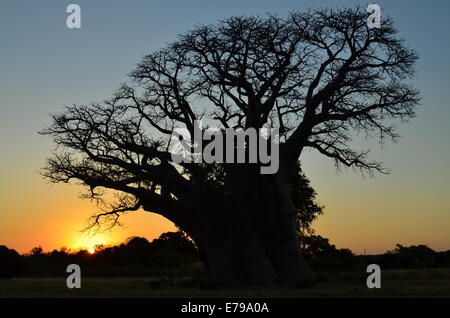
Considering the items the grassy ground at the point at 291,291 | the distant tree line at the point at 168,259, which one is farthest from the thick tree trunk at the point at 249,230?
the distant tree line at the point at 168,259

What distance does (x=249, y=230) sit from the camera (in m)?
20.9

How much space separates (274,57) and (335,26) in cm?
206

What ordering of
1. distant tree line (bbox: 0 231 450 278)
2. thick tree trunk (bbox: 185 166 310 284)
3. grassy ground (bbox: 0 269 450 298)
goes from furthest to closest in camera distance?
distant tree line (bbox: 0 231 450 278)
thick tree trunk (bbox: 185 166 310 284)
grassy ground (bbox: 0 269 450 298)

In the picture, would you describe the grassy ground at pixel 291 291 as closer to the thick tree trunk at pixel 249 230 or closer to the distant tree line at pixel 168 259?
the thick tree trunk at pixel 249 230

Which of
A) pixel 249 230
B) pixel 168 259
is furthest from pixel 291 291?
pixel 168 259

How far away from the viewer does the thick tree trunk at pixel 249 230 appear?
818 inches

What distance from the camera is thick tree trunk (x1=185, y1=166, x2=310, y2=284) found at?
20.8m

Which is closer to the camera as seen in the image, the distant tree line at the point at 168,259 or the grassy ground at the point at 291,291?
the grassy ground at the point at 291,291

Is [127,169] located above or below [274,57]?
below

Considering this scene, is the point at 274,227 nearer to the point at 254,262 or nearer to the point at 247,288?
the point at 254,262

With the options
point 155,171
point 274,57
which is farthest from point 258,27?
point 155,171

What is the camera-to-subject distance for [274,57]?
21703 mm

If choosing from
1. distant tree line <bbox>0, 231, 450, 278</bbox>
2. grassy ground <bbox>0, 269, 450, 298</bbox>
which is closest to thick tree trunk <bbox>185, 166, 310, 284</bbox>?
grassy ground <bbox>0, 269, 450, 298</bbox>

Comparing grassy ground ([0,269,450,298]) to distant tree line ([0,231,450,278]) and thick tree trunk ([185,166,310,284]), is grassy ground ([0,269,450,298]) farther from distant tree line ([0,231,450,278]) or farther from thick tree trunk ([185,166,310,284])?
→ distant tree line ([0,231,450,278])
